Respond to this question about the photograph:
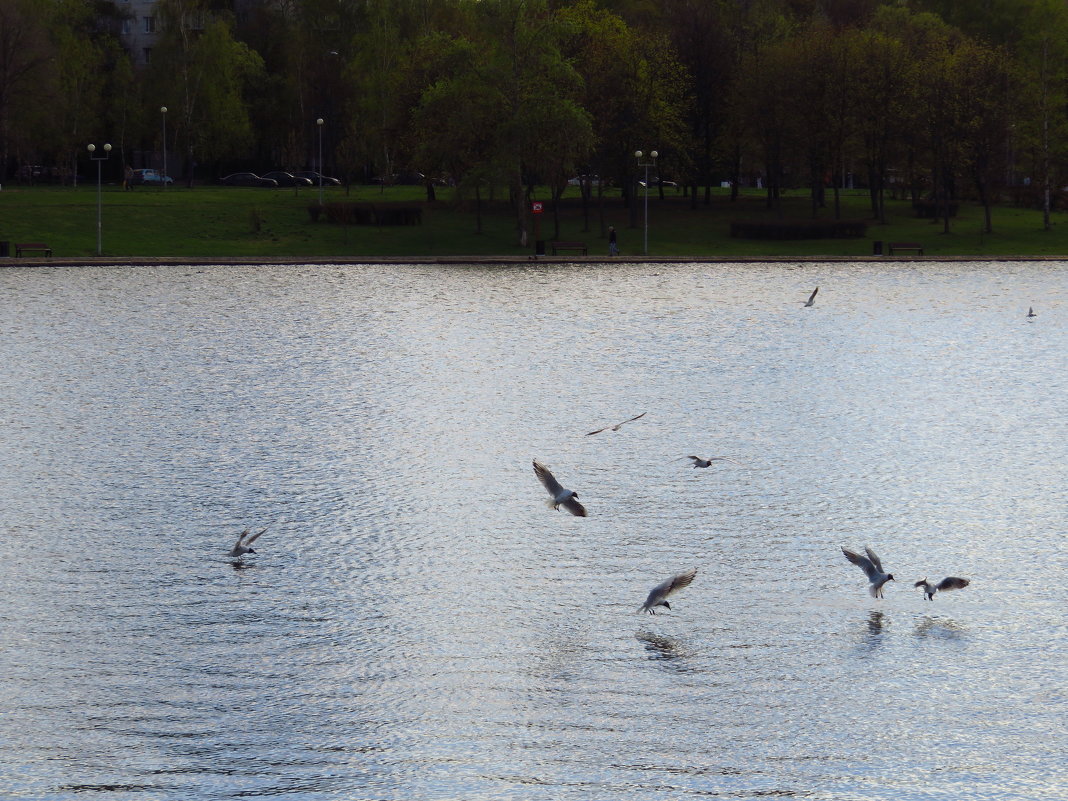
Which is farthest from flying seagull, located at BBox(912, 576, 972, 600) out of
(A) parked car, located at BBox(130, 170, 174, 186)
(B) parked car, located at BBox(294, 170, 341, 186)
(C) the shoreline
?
(B) parked car, located at BBox(294, 170, 341, 186)

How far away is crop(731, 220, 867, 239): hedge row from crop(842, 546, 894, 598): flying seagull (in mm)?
64407

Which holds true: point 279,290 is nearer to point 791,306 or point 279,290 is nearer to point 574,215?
point 791,306

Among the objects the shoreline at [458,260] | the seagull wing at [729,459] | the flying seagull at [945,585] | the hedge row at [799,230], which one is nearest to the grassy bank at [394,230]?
the hedge row at [799,230]

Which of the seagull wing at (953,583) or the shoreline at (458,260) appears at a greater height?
the shoreline at (458,260)

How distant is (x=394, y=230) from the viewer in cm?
7944

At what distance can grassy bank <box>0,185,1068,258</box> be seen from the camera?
242 feet

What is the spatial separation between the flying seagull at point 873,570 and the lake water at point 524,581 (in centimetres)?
31

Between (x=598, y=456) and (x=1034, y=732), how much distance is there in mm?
11993

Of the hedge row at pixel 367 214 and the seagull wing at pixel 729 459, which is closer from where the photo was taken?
the seagull wing at pixel 729 459

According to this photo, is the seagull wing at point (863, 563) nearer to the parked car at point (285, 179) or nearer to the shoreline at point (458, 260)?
the shoreline at point (458, 260)

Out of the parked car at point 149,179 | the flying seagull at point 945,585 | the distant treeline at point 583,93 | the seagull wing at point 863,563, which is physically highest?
the distant treeline at point 583,93

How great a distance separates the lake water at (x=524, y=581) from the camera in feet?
39.6

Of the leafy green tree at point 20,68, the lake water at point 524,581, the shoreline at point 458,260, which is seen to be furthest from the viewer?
the leafy green tree at point 20,68

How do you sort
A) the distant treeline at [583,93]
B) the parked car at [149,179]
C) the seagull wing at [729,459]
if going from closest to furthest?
the seagull wing at [729,459] < the distant treeline at [583,93] < the parked car at [149,179]
